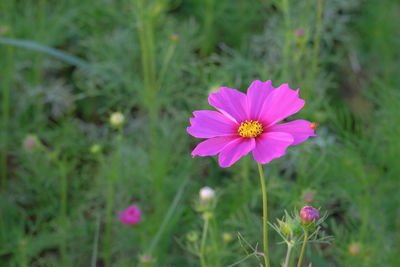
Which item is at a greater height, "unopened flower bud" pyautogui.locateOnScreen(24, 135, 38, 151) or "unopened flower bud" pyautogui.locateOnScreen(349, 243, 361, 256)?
"unopened flower bud" pyautogui.locateOnScreen(24, 135, 38, 151)

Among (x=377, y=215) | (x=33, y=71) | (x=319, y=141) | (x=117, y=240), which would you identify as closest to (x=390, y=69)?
(x=319, y=141)

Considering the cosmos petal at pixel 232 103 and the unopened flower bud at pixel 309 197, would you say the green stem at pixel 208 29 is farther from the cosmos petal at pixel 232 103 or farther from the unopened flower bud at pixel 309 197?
the cosmos petal at pixel 232 103

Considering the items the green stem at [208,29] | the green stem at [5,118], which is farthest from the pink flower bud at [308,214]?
the green stem at [208,29]

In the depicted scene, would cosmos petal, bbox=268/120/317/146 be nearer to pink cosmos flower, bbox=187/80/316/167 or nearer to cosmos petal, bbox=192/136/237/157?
pink cosmos flower, bbox=187/80/316/167

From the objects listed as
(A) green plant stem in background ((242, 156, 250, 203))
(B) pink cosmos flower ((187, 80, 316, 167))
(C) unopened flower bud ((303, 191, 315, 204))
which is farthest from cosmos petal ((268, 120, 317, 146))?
(A) green plant stem in background ((242, 156, 250, 203))

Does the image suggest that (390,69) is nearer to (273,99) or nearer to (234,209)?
(234,209)

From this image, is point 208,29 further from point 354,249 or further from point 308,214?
point 308,214

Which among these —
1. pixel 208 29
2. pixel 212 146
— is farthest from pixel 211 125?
pixel 208 29
